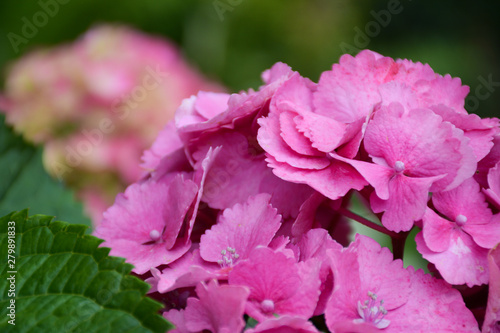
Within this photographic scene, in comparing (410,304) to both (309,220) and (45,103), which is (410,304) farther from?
(45,103)

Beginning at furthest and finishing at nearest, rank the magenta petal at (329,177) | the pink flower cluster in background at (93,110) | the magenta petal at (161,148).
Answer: the pink flower cluster in background at (93,110) → the magenta petal at (161,148) → the magenta petal at (329,177)

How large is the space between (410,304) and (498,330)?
10cm

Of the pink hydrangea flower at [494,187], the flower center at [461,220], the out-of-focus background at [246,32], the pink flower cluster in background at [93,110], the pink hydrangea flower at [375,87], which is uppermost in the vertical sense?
the pink hydrangea flower at [375,87]

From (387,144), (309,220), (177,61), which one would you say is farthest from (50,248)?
(177,61)

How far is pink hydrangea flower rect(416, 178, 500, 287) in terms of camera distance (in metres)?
0.63

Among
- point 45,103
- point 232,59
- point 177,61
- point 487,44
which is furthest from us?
point 487,44

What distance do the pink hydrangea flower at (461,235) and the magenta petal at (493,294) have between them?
2 cm

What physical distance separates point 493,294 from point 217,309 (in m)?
0.28

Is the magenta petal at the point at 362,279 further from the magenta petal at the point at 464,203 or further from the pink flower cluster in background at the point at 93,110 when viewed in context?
the pink flower cluster in background at the point at 93,110

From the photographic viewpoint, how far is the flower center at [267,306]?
59 cm

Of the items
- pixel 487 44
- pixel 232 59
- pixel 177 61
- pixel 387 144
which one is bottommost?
pixel 487 44

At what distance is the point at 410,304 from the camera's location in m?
0.63

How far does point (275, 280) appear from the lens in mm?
602

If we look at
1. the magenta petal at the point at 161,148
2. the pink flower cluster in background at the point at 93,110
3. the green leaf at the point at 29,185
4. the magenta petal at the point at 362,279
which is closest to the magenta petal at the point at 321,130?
the magenta petal at the point at 362,279
